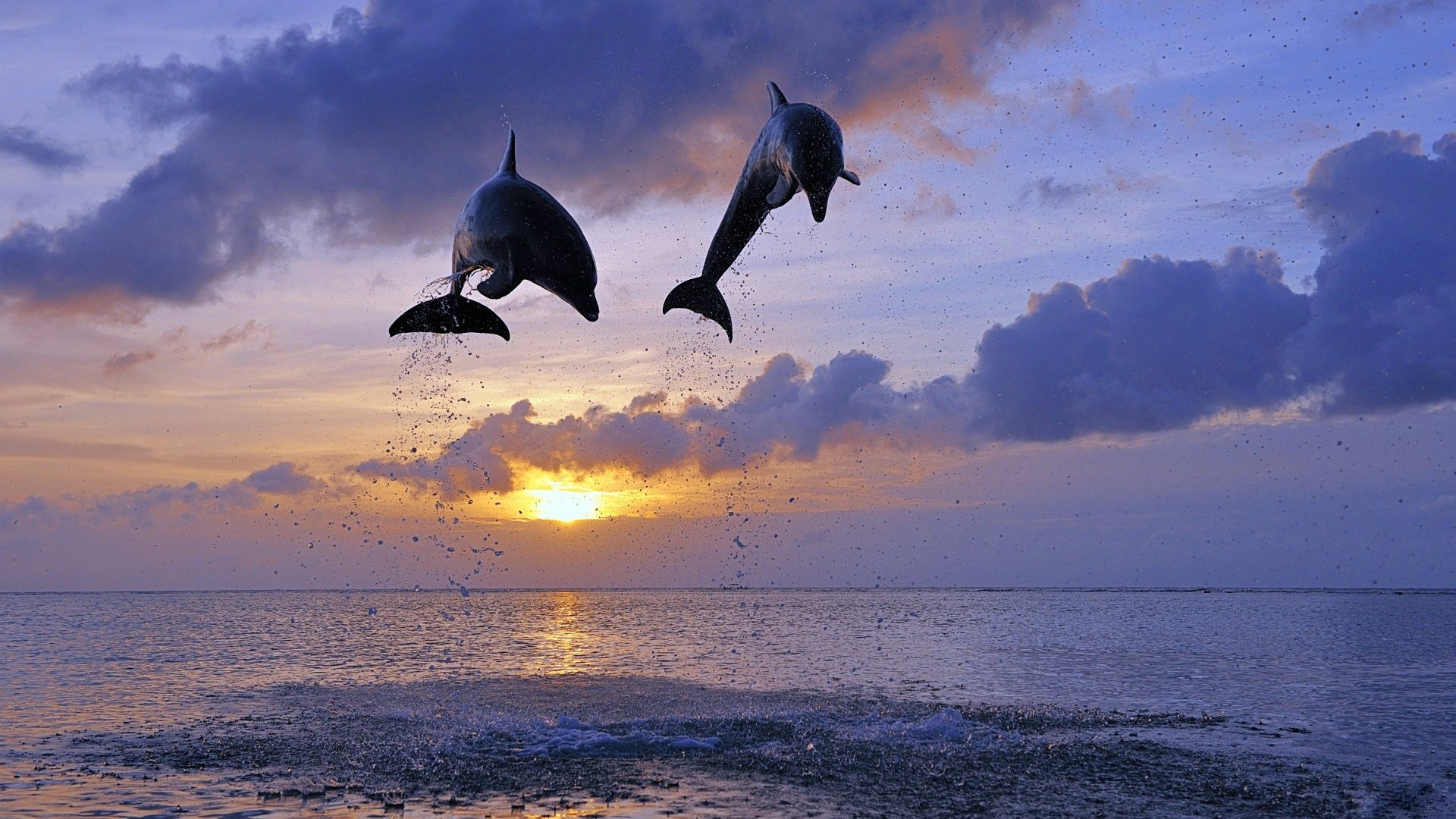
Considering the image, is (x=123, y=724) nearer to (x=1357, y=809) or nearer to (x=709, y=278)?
(x=709, y=278)

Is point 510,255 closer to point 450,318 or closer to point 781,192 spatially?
point 450,318

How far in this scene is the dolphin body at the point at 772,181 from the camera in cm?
883

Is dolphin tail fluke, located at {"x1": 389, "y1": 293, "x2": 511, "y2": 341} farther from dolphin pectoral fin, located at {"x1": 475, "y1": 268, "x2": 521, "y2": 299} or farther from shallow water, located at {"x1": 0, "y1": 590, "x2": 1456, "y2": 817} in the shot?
shallow water, located at {"x1": 0, "y1": 590, "x2": 1456, "y2": 817}

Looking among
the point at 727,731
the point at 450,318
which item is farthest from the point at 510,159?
the point at 727,731

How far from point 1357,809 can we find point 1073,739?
5.89m

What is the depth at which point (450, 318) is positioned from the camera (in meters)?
12.0

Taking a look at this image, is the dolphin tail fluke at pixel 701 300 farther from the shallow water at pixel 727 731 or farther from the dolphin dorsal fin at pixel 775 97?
the shallow water at pixel 727 731

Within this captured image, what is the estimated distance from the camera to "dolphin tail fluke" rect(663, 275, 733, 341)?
11.8 metres

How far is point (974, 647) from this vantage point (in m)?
47.1

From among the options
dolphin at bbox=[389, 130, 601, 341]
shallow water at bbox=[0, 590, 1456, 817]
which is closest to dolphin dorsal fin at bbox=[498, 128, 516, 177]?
dolphin at bbox=[389, 130, 601, 341]

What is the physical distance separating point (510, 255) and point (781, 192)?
3.38 meters

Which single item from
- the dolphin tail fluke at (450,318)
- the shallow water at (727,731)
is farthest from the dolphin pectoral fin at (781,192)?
the shallow water at (727,731)

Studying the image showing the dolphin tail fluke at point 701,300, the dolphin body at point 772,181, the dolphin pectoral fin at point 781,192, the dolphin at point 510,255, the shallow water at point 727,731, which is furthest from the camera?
the shallow water at point 727,731

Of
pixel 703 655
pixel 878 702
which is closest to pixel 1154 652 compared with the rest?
pixel 703 655
